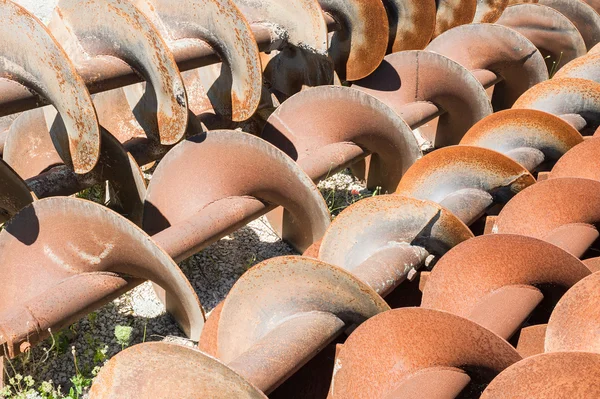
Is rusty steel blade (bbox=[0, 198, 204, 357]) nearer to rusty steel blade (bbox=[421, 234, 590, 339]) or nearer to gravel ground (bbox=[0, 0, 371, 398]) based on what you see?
gravel ground (bbox=[0, 0, 371, 398])

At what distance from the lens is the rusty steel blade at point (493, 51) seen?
3760 millimetres

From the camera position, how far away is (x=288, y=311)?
6.00ft

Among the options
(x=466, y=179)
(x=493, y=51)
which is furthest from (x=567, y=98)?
(x=466, y=179)

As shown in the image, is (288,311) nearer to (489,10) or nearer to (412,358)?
(412,358)

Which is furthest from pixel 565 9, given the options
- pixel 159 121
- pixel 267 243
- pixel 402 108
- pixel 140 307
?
pixel 140 307

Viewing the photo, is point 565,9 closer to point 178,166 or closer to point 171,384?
point 178,166

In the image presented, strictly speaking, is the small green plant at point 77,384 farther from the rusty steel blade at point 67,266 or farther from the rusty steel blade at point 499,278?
the rusty steel blade at point 499,278

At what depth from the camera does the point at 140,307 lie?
105 inches

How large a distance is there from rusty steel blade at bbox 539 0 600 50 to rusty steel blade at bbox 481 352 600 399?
3.86 metres

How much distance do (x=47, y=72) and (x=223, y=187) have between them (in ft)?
2.33

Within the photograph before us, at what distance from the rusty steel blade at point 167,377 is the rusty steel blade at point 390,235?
0.67 meters

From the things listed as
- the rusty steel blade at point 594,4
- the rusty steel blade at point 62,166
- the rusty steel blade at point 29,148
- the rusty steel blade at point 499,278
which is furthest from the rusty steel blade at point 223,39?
the rusty steel blade at point 594,4

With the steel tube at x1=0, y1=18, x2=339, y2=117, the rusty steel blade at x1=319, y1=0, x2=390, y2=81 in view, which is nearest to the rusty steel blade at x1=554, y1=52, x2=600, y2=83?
the rusty steel blade at x1=319, y1=0, x2=390, y2=81

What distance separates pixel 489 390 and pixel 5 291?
1.59m
